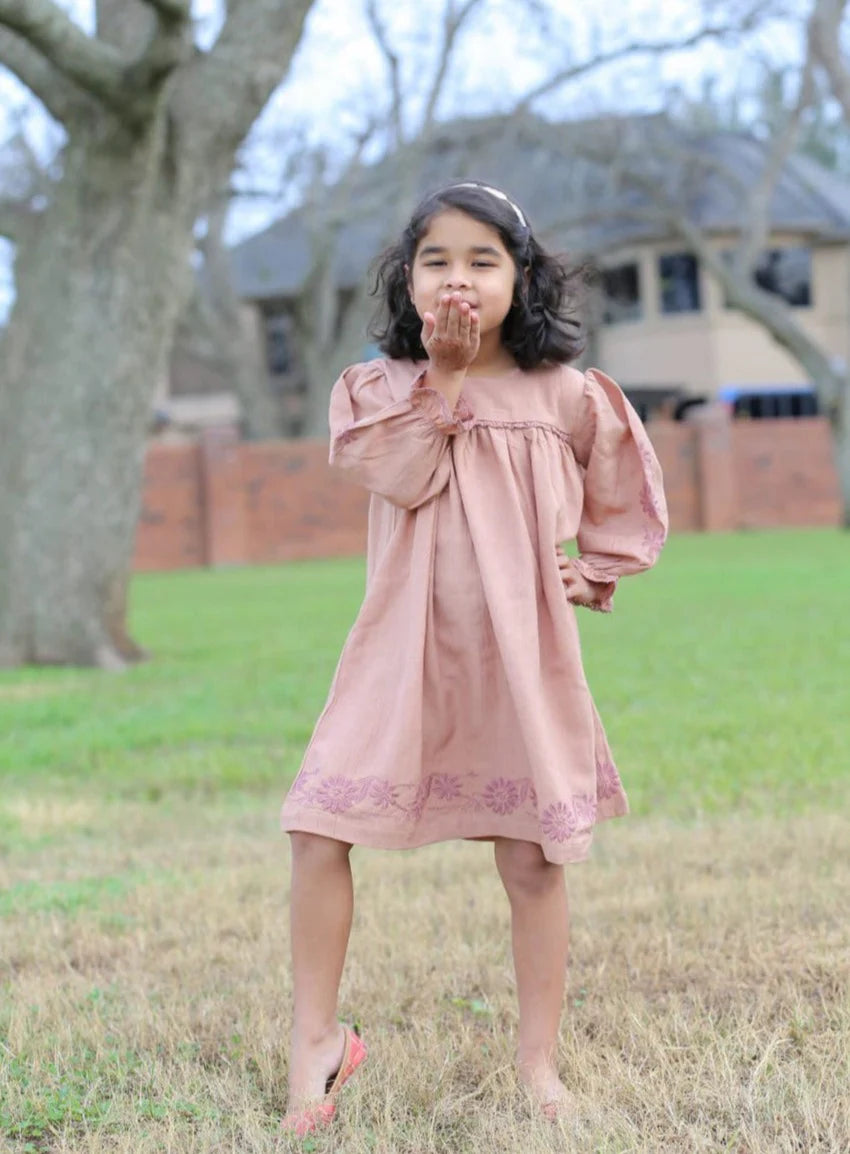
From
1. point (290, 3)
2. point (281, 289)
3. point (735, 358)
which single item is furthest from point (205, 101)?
point (281, 289)

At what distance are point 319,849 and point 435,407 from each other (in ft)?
2.78

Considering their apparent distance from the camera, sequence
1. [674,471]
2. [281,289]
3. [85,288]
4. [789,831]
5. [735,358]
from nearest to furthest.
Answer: [789,831] → [85,288] → [674,471] → [735,358] → [281,289]

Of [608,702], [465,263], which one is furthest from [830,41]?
[465,263]

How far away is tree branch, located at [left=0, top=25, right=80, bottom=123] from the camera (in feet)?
32.7

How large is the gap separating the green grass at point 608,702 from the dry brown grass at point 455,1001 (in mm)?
1130

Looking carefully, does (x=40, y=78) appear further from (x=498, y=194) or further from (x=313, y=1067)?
(x=313, y=1067)

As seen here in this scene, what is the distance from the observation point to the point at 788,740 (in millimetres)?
6496

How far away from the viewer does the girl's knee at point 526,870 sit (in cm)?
278

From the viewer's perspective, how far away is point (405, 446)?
9.15 ft

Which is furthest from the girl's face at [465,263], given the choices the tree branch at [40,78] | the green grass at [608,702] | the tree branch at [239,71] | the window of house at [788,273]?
the window of house at [788,273]

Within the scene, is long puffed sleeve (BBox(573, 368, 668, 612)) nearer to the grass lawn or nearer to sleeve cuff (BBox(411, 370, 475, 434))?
sleeve cuff (BBox(411, 370, 475, 434))

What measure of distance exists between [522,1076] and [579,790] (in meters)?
0.56

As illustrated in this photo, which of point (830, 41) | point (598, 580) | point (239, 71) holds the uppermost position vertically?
point (830, 41)

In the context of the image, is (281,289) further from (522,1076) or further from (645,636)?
(522,1076)
